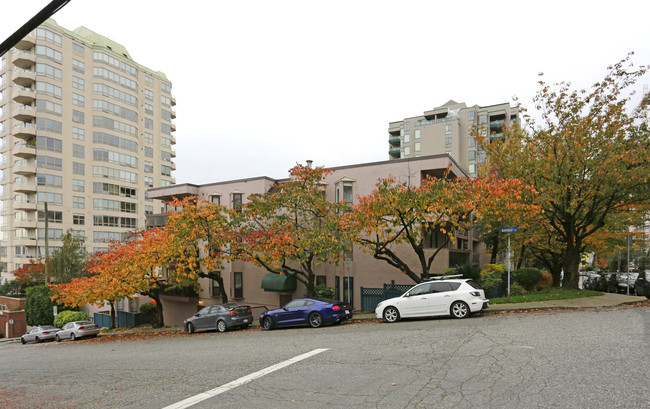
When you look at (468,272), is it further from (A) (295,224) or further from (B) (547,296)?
(A) (295,224)

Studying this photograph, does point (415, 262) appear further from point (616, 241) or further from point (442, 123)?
point (442, 123)

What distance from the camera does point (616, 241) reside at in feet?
89.4

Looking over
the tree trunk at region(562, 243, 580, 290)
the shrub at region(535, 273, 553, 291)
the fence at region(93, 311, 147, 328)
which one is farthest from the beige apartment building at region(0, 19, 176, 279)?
the tree trunk at region(562, 243, 580, 290)

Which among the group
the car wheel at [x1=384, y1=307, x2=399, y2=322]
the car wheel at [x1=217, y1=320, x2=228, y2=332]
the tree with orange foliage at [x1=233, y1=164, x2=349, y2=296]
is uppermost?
the tree with orange foliage at [x1=233, y1=164, x2=349, y2=296]

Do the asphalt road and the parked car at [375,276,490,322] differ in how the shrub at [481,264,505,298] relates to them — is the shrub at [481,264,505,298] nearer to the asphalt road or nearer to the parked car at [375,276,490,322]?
the parked car at [375,276,490,322]

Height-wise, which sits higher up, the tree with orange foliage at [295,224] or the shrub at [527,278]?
the tree with orange foliage at [295,224]

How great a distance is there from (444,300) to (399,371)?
24.9ft

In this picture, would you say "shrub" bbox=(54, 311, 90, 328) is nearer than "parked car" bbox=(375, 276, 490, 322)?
No

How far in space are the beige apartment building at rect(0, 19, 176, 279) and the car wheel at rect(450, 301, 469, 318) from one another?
197 feet

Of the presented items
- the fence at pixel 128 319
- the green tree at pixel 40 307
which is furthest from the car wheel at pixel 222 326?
the green tree at pixel 40 307

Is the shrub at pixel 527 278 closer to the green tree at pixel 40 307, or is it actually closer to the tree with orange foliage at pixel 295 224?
the tree with orange foliage at pixel 295 224

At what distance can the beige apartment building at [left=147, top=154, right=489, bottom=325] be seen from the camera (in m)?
25.0

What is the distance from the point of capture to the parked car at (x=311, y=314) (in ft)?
55.2

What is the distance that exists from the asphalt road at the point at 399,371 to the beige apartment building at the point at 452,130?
64.3 m
